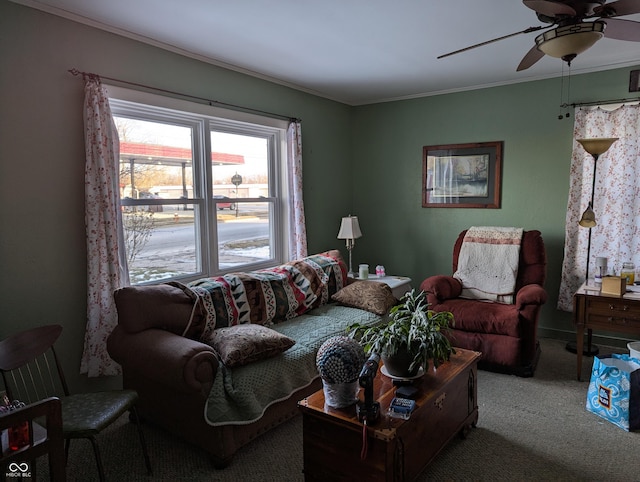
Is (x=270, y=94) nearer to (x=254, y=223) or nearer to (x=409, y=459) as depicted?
(x=254, y=223)

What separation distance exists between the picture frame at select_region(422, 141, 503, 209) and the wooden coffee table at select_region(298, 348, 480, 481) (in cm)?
262

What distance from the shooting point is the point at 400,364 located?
6.82ft

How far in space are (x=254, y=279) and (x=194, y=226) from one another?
2.49 ft

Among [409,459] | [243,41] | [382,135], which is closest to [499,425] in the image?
[409,459]

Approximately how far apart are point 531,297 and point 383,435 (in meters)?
2.14

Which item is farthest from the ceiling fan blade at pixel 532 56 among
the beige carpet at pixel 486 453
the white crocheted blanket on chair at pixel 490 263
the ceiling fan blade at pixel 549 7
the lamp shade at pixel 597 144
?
the beige carpet at pixel 486 453

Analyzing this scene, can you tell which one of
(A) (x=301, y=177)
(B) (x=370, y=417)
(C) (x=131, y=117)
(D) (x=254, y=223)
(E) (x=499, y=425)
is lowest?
(E) (x=499, y=425)

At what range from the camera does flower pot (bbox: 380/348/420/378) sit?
A: 6.75 ft

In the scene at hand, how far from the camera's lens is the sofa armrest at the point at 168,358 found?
2.13 meters

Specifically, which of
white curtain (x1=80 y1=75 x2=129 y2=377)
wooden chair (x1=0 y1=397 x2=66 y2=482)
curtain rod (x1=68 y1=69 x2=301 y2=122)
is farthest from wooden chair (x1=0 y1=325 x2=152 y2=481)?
curtain rod (x1=68 y1=69 x2=301 y2=122)

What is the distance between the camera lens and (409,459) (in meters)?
1.91

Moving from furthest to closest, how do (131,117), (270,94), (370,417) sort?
(270,94)
(131,117)
(370,417)

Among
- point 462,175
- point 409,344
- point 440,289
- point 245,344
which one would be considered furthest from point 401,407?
point 462,175

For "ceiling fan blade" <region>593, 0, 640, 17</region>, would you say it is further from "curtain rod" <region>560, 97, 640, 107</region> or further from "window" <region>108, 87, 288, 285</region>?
"window" <region>108, 87, 288, 285</region>
